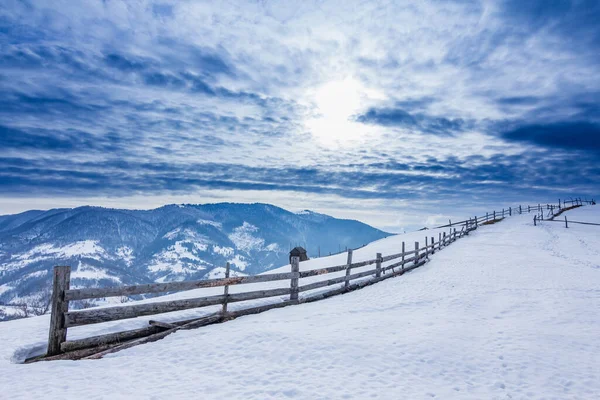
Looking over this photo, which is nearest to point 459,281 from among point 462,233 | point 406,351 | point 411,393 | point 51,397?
point 406,351

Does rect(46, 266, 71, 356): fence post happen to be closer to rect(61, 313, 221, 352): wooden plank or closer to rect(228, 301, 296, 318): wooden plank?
rect(61, 313, 221, 352): wooden plank

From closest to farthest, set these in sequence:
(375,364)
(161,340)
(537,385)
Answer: (537,385) < (375,364) < (161,340)

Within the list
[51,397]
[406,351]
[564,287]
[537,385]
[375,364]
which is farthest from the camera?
[564,287]

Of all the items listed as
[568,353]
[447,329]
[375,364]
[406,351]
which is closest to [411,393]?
[375,364]

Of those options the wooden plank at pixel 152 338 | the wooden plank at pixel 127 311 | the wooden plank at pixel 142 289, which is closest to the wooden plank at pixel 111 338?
the wooden plank at pixel 152 338

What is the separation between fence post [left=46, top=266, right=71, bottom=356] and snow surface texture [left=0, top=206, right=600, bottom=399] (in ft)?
1.72

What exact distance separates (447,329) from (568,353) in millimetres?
2476

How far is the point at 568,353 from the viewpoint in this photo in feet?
24.0

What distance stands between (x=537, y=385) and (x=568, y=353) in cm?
219

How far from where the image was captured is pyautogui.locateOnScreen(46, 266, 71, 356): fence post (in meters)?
7.16

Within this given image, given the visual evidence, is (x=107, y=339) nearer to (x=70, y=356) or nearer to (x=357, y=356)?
(x=70, y=356)

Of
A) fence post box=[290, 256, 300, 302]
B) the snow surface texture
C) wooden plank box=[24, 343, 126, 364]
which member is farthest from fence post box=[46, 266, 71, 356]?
fence post box=[290, 256, 300, 302]

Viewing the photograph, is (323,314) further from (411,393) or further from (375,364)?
(411,393)

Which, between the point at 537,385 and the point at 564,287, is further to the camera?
the point at 564,287
